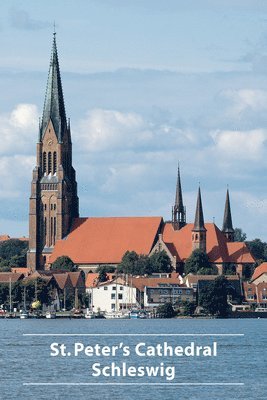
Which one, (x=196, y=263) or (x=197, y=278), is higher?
(x=196, y=263)

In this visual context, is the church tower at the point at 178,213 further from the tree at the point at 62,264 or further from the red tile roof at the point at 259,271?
the tree at the point at 62,264

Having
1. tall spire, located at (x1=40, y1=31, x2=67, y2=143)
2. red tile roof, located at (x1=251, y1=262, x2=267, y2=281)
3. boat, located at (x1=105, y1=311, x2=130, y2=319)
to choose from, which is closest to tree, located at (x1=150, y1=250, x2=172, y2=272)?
red tile roof, located at (x1=251, y1=262, x2=267, y2=281)

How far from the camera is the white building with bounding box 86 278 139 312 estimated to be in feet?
399

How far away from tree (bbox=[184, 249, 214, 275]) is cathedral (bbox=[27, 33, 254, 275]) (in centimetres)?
163

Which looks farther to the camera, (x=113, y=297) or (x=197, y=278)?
(x=113, y=297)

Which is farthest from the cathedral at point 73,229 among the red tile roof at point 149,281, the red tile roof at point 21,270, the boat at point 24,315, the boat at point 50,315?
the boat at point 50,315

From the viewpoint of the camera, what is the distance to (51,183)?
433ft

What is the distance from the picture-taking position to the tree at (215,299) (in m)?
112

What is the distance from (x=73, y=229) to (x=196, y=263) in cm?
1332

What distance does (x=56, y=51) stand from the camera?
13088 centimetres

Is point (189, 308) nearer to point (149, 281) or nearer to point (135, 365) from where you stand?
point (149, 281)

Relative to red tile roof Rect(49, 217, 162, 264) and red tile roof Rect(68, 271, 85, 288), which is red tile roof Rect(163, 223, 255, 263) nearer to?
red tile roof Rect(49, 217, 162, 264)

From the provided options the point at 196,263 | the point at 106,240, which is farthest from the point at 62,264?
the point at 196,263

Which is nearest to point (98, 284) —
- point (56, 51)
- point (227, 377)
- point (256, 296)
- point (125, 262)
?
point (125, 262)
